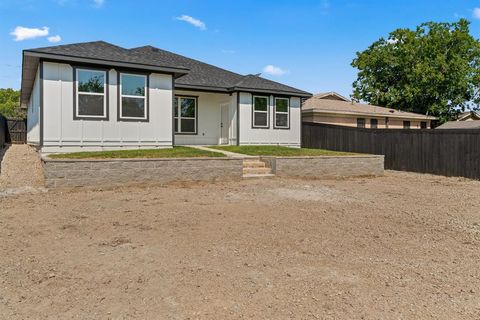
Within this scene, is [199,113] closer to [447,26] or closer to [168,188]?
[168,188]

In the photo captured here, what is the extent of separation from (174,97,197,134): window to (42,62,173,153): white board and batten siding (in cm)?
314

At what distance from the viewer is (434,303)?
2.91m

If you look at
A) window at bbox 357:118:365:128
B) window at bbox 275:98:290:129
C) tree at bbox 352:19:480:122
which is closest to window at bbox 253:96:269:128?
window at bbox 275:98:290:129

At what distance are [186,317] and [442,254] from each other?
3162mm

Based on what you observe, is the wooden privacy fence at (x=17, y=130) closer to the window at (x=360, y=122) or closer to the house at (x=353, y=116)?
the house at (x=353, y=116)

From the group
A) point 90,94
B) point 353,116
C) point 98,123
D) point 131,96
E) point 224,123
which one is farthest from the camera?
point 353,116

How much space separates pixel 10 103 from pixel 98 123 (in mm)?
64587

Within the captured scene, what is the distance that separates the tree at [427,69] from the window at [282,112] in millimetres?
20821

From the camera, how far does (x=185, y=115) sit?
16359 millimetres

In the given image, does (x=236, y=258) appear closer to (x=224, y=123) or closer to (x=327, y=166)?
(x=327, y=166)

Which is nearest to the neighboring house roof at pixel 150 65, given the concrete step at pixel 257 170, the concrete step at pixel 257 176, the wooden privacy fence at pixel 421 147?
the wooden privacy fence at pixel 421 147

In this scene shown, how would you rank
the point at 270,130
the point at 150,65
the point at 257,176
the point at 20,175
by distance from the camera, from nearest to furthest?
the point at 20,175 → the point at 257,176 → the point at 150,65 → the point at 270,130

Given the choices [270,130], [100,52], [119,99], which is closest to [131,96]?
[119,99]

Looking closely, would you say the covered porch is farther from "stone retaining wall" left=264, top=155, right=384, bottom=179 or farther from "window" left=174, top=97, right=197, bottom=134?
"stone retaining wall" left=264, top=155, right=384, bottom=179
